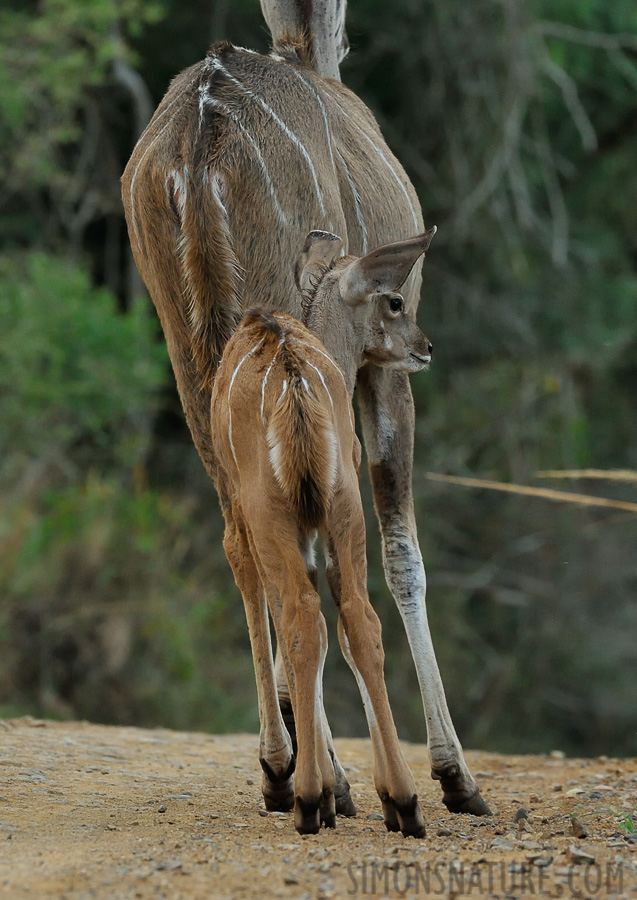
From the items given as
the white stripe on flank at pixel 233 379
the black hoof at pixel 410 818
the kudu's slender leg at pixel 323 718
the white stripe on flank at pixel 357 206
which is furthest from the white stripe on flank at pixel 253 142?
the black hoof at pixel 410 818

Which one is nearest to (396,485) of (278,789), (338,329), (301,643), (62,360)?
(338,329)

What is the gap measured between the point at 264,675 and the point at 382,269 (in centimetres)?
158

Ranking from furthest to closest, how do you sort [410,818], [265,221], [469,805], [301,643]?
[469,805] < [265,221] < [410,818] < [301,643]

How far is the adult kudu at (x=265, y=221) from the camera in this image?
503cm

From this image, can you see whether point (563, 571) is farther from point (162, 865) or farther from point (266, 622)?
point (162, 865)

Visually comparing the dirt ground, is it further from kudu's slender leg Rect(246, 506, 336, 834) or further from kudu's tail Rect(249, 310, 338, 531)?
kudu's tail Rect(249, 310, 338, 531)

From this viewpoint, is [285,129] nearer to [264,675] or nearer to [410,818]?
[264,675]

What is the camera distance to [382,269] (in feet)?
16.6

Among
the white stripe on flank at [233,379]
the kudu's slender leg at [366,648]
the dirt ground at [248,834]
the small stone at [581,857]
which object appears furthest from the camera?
the white stripe on flank at [233,379]

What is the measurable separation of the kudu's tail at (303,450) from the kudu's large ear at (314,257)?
2.82 ft

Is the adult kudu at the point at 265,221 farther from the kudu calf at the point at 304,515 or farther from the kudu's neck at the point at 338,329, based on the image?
the kudu calf at the point at 304,515

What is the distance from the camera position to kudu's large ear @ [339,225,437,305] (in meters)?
4.98

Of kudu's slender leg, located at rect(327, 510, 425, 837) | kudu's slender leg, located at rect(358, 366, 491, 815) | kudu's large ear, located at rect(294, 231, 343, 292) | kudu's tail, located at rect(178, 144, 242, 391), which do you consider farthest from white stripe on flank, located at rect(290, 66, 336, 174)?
kudu's slender leg, located at rect(327, 510, 425, 837)

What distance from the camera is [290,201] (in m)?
5.14
